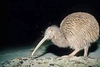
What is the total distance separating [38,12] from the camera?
34.8ft

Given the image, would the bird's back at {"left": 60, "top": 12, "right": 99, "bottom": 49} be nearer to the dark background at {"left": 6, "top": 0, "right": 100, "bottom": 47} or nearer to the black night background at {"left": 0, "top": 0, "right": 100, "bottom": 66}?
the black night background at {"left": 0, "top": 0, "right": 100, "bottom": 66}

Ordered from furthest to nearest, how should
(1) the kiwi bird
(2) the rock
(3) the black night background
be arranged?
(3) the black night background < (1) the kiwi bird < (2) the rock

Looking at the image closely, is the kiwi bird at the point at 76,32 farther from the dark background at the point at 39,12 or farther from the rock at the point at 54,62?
the dark background at the point at 39,12

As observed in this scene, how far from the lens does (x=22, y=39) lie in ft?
23.6

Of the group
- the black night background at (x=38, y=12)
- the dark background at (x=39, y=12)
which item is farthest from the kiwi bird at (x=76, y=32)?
the dark background at (x=39, y=12)

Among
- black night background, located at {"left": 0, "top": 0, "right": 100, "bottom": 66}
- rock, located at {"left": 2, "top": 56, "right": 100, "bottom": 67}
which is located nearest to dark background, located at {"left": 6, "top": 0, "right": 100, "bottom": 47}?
black night background, located at {"left": 0, "top": 0, "right": 100, "bottom": 66}

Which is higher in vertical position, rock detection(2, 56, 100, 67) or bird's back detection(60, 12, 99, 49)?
bird's back detection(60, 12, 99, 49)

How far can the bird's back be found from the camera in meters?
4.76

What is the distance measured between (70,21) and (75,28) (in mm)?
209

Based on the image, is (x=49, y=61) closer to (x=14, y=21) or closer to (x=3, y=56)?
(x=3, y=56)

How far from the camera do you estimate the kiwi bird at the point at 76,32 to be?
4.76 m

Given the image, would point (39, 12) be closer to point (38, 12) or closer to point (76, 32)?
point (38, 12)

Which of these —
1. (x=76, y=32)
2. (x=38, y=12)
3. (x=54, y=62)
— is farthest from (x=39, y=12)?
(x=54, y=62)

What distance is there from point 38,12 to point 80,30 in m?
6.04
